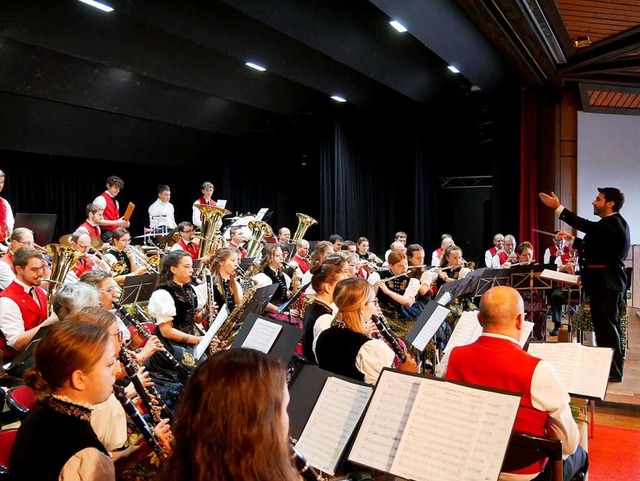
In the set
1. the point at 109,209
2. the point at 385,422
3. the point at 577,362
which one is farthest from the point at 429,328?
the point at 109,209

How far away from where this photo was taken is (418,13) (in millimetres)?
6859

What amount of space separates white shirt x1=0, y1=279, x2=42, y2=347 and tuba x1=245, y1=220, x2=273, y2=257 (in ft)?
14.7

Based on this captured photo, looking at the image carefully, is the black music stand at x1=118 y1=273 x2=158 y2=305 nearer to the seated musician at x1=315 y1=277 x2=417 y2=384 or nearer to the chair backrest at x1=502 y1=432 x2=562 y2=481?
the seated musician at x1=315 y1=277 x2=417 y2=384

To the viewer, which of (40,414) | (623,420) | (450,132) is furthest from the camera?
(450,132)

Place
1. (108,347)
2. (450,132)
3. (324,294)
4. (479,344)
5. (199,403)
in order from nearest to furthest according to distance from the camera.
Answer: (199,403) < (108,347) < (479,344) < (324,294) < (450,132)

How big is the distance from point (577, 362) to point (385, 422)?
5.02 feet

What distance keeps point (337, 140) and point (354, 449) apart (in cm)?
1133

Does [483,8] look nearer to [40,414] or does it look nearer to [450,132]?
[40,414]

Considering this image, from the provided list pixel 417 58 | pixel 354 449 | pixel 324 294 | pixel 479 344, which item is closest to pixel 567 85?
pixel 417 58

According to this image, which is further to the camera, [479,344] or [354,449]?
[479,344]

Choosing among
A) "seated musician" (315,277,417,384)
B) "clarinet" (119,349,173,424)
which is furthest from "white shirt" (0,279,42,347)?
"seated musician" (315,277,417,384)

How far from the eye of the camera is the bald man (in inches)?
92.7

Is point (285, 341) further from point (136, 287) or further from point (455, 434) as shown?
point (136, 287)

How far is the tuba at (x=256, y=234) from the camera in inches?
340
